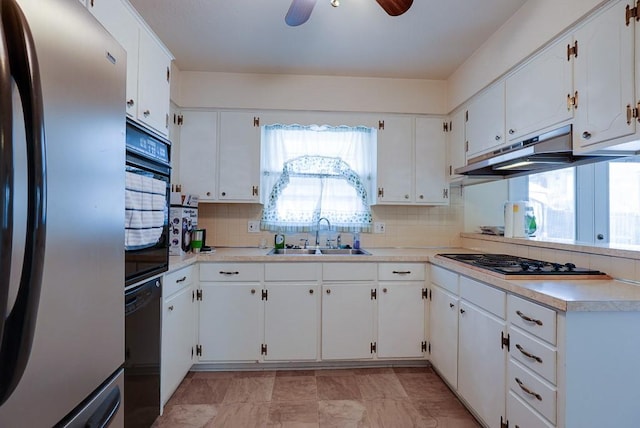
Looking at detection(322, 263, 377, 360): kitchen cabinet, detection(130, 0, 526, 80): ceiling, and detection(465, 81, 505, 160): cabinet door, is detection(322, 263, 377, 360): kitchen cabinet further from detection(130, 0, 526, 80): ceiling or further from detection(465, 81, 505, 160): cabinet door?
detection(130, 0, 526, 80): ceiling

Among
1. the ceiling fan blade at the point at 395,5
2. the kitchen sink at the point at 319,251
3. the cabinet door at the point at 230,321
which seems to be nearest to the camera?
the ceiling fan blade at the point at 395,5

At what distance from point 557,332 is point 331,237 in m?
2.03

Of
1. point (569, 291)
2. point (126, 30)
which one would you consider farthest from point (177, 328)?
point (569, 291)

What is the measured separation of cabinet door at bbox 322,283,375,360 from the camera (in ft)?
8.16

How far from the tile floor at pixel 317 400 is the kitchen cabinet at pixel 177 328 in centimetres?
17

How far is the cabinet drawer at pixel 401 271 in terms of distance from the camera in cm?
253

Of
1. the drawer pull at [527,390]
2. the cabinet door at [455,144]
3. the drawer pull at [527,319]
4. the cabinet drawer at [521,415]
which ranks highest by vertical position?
the cabinet door at [455,144]

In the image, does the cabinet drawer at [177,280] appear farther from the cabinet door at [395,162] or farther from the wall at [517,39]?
the wall at [517,39]

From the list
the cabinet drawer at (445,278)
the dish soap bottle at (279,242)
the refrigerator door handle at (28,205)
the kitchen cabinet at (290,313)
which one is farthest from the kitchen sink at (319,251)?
the refrigerator door handle at (28,205)

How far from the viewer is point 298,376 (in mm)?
2428

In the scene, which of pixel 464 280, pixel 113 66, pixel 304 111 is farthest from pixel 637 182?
pixel 113 66

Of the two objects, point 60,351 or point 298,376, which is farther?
point 298,376

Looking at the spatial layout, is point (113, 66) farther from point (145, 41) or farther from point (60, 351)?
point (145, 41)

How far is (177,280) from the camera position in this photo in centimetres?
209
